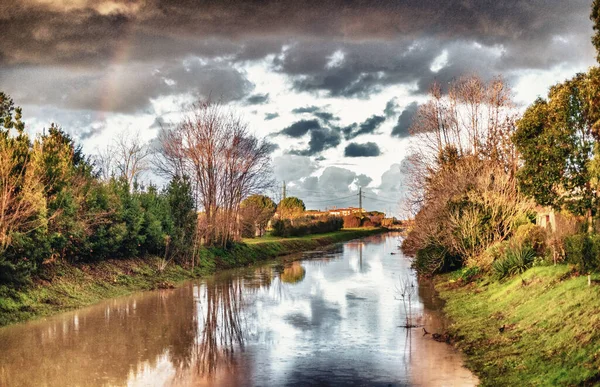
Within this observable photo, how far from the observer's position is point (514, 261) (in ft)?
72.2

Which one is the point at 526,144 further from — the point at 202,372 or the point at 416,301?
the point at 202,372

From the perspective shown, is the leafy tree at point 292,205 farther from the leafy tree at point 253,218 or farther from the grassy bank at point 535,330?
the grassy bank at point 535,330

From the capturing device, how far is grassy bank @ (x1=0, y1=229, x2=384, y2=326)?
21.0 metres

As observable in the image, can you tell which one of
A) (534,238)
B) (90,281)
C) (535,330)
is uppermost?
(534,238)

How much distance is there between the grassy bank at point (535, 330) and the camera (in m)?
10.9

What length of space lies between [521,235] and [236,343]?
1305 cm

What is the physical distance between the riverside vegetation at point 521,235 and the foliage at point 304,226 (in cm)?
3174

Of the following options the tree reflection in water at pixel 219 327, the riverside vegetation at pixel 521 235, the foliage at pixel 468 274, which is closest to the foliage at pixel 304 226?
the riverside vegetation at pixel 521 235

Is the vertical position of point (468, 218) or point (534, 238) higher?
point (468, 218)

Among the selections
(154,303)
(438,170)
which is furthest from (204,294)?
(438,170)

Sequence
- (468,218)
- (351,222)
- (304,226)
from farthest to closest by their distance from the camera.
A: (351,222) → (304,226) → (468,218)

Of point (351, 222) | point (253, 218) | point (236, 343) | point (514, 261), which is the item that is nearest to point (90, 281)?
point (236, 343)

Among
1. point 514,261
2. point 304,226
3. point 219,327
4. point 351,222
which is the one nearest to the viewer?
point 219,327

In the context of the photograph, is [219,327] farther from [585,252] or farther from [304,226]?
[304,226]
